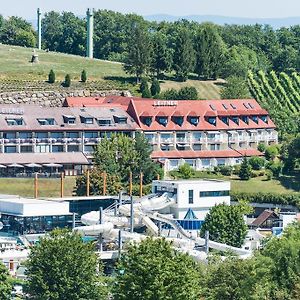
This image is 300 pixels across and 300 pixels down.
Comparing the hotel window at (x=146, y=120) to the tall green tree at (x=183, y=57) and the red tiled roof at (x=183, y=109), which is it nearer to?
the red tiled roof at (x=183, y=109)

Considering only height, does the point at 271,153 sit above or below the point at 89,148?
below

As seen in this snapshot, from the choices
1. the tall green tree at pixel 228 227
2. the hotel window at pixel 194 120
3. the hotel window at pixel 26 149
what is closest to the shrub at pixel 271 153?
→ the hotel window at pixel 194 120

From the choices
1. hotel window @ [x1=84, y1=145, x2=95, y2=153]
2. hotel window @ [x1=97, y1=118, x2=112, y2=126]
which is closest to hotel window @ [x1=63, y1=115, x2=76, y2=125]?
hotel window @ [x1=97, y1=118, x2=112, y2=126]

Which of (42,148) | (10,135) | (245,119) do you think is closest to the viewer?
(10,135)

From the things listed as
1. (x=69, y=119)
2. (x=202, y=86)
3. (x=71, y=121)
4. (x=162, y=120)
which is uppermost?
(x=202, y=86)

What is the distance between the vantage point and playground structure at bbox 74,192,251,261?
9075 cm

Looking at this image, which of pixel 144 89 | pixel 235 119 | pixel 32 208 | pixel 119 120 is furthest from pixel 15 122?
pixel 144 89

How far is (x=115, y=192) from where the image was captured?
360ft

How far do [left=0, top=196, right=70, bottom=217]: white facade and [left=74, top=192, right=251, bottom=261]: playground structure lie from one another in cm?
222

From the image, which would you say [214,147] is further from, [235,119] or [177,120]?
[235,119]

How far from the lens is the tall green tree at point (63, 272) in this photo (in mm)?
71312

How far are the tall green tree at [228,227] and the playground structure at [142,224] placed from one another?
4.32 ft

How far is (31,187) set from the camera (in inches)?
4341

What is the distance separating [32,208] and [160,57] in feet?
167
